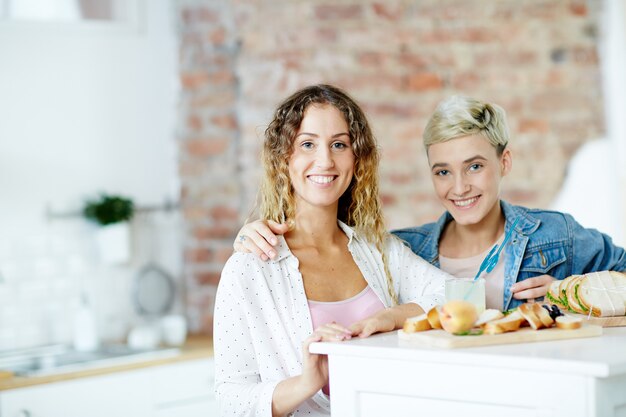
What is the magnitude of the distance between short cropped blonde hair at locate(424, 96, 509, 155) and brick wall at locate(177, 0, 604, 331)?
44.9 inches

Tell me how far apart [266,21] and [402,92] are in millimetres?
643

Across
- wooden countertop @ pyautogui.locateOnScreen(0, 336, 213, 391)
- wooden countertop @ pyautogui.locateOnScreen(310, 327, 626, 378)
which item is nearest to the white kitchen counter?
wooden countertop @ pyautogui.locateOnScreen(310, 327, 626, 378)

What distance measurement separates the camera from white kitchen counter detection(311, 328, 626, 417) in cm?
145

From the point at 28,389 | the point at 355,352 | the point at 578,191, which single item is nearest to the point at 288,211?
the point at 355,352

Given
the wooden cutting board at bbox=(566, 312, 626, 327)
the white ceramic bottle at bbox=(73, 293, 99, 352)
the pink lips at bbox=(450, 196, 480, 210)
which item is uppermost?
the pink lips at bbox=(450, 196, 480, 210)

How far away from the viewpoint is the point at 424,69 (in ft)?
12.2

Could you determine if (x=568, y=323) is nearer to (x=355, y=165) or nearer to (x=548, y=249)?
(x=355, y=165)

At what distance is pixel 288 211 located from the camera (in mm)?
2230

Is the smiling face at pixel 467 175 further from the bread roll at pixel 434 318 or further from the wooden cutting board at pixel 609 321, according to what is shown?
the bread roll at pixel 434 318

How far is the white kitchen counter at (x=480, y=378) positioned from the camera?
1.45 metres

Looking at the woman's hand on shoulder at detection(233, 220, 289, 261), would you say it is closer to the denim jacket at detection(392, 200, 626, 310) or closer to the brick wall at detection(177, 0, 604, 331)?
the denim jacket at detection(392, 200, 626, 310)

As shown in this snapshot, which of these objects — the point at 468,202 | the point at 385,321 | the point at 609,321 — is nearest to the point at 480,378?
the point at 385,321

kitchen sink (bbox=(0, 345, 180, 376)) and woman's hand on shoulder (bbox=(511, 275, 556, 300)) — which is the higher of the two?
woman's hand on shoulder (bbox=(511, 275, 556, 300))

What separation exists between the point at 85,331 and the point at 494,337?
2.46 m
